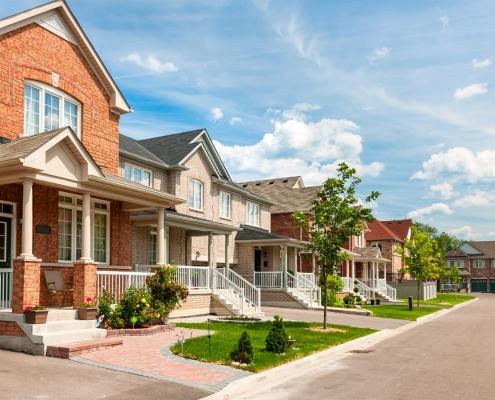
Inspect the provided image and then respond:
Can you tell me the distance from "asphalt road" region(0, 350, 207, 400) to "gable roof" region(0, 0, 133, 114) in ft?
30.5

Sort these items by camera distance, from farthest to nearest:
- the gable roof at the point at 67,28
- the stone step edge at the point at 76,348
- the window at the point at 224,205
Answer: the window at the point at 224,205
the gable roof at the point at 67,28
the stone step edge at the point at 76,348

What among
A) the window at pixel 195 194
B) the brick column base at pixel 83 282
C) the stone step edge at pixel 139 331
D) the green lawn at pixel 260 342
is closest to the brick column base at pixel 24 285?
the brick column base at pixel 83 282

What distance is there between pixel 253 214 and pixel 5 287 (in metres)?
21.1

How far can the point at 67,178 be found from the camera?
1241 cm

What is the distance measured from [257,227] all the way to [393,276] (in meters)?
30.9

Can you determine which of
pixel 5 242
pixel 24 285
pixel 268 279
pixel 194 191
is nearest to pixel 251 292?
pixel 268 279

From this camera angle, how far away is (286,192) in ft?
137

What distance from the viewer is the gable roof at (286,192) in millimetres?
39250

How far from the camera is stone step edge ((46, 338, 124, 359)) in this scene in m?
10.0

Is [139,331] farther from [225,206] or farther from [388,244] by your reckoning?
[388,244]

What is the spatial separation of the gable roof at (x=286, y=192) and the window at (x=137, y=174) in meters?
17.4

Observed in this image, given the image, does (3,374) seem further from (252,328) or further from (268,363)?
(252,328)

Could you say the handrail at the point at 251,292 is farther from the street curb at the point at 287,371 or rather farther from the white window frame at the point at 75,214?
the white window frame at the point at 75,214

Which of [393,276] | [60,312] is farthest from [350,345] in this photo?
[393,276]
